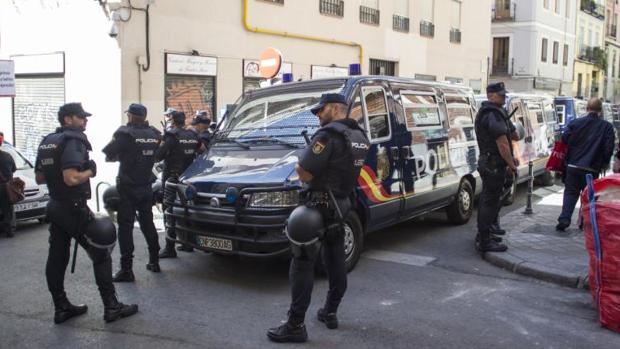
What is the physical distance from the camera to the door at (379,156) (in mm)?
6688

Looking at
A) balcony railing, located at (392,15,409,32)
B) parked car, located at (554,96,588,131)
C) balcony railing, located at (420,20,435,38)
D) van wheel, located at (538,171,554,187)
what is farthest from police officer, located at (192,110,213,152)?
balcony railing, located at (420,20,435,38)

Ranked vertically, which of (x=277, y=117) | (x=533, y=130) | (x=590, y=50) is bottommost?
(x=533, y=130)

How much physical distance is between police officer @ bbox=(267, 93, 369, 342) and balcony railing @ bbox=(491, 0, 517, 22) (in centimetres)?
3438

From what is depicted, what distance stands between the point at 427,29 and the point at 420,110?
15581mm

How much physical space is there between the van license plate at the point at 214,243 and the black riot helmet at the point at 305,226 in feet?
4.88

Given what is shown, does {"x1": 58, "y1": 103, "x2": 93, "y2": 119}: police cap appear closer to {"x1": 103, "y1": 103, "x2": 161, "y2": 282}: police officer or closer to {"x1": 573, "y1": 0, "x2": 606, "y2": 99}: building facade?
{"x1": 103, "y1": 103, "x2": 161, "y2": 282}: police officer

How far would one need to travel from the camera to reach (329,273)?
481 centimetres

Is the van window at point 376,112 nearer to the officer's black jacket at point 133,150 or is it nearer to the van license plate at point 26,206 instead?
the officer's black jacket at point 133,150

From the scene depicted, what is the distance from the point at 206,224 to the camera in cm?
610

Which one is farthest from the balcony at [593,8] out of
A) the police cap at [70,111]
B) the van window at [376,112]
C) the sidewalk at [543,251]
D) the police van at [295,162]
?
the police cap at [70,111]

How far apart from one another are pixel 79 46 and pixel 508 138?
9.63 m

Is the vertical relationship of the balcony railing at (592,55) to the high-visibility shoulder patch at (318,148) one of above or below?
above

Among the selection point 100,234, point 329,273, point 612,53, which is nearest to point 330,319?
point 329,273

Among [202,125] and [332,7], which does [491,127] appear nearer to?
[202,125]
